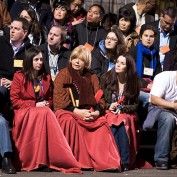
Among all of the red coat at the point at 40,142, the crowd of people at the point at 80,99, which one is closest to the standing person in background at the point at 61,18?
the crowd of people at the point at 80,99

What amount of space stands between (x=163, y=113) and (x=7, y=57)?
225 cm

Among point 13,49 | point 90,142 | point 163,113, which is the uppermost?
point 13,49

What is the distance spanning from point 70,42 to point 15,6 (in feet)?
3.96

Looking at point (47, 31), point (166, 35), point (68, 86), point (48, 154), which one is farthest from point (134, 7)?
point (48, 154)

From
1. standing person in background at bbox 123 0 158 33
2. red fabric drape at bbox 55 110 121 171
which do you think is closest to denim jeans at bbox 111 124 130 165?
red fabric drape at bbox 55 110 121 171

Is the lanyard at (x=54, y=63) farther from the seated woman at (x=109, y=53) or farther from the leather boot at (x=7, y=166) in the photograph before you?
the leather boot at (x=7, y=166)

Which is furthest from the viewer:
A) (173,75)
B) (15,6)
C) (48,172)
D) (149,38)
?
(15,6)

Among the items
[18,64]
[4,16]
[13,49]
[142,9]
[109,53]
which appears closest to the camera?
[18,64]

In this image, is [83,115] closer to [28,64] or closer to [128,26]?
[28,64]

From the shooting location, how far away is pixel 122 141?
444 inches

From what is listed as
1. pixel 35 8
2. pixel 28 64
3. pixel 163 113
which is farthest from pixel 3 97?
pixel 35 8

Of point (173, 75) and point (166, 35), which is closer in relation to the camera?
point (173, 75)

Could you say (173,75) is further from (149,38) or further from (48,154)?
(48,154)

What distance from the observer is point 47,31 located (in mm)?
12867
